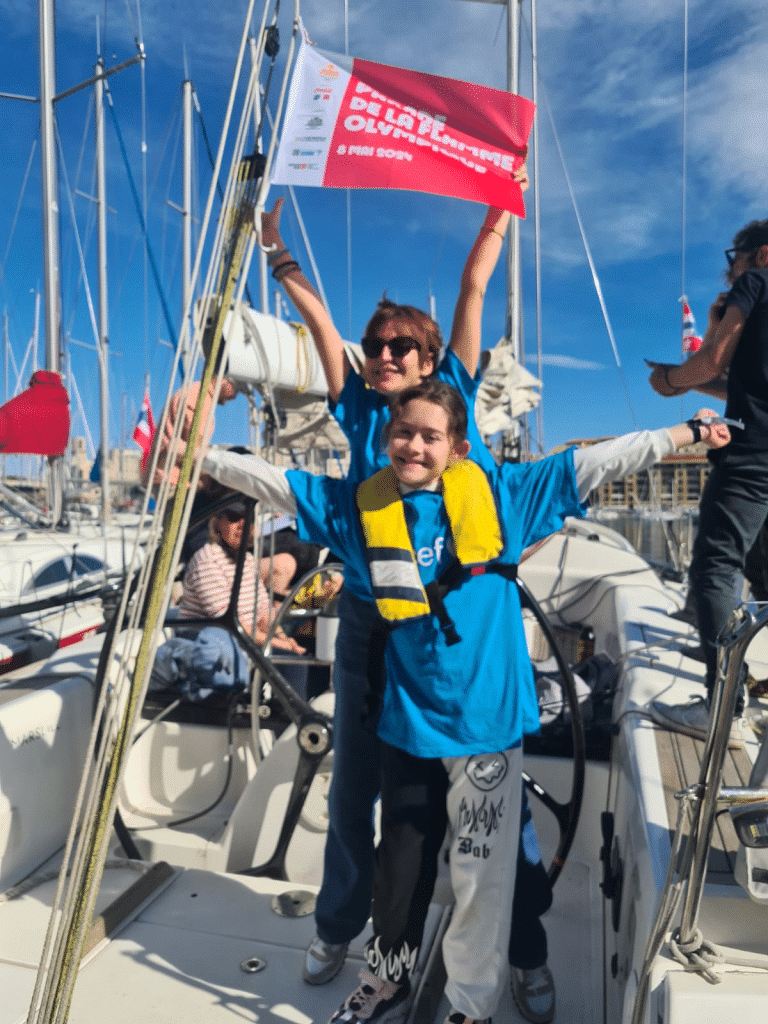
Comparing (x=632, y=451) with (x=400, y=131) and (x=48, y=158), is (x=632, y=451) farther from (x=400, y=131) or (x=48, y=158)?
(x=48, y=158)

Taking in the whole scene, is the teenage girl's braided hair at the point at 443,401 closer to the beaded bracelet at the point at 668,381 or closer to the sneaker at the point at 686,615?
the beaded bracelet at the point at 668,381

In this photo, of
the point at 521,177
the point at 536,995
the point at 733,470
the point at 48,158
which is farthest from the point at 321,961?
the point at 48,158

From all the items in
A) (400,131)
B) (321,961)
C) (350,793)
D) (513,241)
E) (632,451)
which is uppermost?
(513,241)

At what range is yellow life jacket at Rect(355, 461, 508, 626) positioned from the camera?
5.08 ft

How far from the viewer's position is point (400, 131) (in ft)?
7.15

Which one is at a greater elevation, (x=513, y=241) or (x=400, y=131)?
(x=513, y=241)

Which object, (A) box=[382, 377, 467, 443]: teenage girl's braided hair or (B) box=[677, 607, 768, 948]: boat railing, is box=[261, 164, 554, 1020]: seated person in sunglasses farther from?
(B) box=[677, 607, 768, 948]: boat railing

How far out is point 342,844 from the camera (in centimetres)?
181

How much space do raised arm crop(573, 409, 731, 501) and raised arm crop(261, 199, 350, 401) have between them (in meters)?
0.70

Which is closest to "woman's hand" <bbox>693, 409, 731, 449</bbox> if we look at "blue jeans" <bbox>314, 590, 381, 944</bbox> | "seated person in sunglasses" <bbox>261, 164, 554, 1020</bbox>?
"seated person in sunglasses" <bbox>261, 164, 554, 1020</bbox>

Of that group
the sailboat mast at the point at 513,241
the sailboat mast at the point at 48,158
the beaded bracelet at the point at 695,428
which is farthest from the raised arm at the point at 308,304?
the sailboat mast at the point at 48,158

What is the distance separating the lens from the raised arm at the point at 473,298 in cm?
196

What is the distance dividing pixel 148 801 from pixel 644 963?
2294 millimetres

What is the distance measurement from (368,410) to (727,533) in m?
1.17
